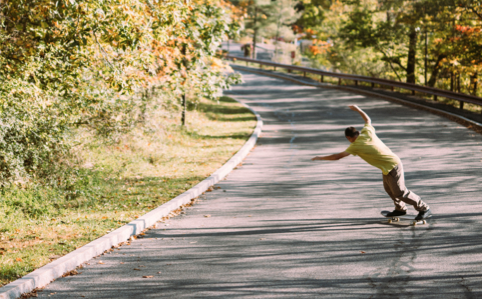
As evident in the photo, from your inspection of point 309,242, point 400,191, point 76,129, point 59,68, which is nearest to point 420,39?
point 76,129

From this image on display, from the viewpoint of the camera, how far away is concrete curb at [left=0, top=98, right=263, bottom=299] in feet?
16.6

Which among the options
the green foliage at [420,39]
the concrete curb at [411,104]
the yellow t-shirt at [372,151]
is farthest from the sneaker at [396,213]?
the green foliage at [420,39]

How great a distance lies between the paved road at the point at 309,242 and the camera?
511 centimetres

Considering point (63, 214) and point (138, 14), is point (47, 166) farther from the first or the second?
point (138, 14)

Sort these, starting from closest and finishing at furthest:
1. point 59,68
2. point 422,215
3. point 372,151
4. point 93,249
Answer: point 93,249 < point 372,151 < point 422,215 < point 59,68

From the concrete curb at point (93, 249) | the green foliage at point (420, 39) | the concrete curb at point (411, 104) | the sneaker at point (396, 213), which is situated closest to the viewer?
the concrete curb at point (93, 249)

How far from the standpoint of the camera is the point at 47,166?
9711mm

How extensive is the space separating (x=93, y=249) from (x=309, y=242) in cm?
283

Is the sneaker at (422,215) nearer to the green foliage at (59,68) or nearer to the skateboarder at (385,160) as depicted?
the skateboarder at (385,160)

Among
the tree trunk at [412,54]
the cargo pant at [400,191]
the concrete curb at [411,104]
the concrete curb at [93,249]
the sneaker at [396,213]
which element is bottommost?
the concrete curb at [93,249]

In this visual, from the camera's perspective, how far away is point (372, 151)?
7.09 metres

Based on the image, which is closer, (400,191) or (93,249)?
(93,249)

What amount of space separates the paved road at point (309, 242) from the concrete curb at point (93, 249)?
148 millimetres

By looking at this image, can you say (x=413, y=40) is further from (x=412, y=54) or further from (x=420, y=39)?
(x=420, y=39)
